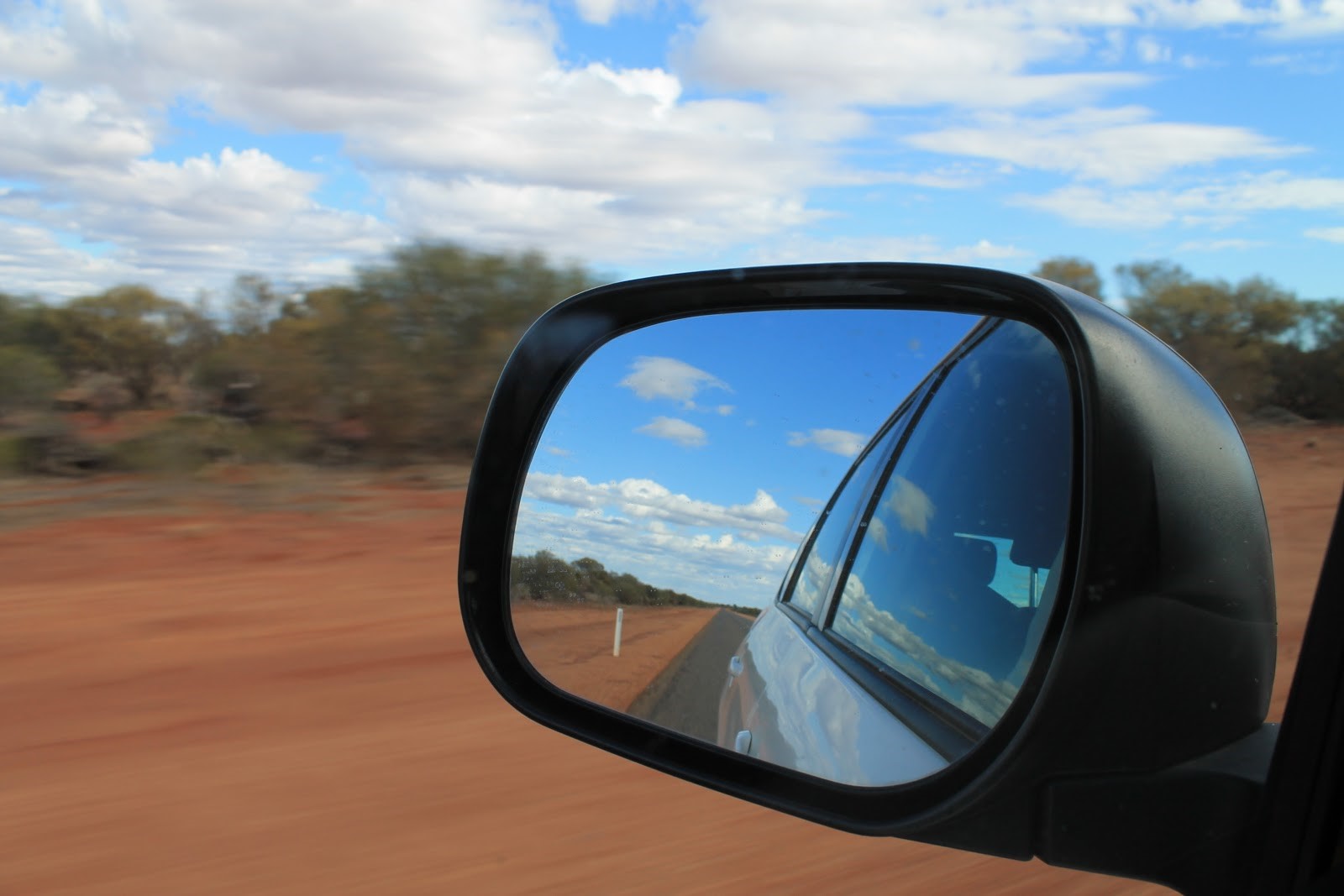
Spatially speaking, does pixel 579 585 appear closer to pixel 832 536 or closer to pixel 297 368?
pixel 832 536

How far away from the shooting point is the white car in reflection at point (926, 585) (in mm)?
1542

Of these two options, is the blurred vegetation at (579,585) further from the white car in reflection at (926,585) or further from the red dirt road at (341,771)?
the red dirt road at (341,771)

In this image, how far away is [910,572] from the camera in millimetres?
2039

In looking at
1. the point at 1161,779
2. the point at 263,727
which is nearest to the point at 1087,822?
the point at 1161,779

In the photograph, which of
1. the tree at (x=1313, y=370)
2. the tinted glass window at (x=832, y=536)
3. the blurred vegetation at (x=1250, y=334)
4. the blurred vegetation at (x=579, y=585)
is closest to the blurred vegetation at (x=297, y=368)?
the blurred vegetation at (x=1250, y=334)

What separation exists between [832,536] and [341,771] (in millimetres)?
3339

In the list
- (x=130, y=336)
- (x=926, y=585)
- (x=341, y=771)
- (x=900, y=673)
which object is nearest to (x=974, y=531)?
(x=926, y=585)

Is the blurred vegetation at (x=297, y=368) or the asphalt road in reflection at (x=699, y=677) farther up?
the blurred vegetation at (x=297, y=368)

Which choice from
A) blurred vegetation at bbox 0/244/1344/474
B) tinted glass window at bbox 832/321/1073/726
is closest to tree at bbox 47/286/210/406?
blurred vegetation at bbox 0/244/1344/474

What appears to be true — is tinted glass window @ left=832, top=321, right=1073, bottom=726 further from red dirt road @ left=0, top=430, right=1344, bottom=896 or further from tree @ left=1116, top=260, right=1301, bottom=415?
tree @ left=1116, top=260, right=1301, bottom=415

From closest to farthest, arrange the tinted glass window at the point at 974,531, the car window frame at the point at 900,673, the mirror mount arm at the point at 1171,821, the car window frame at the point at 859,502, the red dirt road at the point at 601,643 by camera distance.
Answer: the mirror mount arm at the point at 1171,821 < the tinted glass window at the point at 974,531 < the car window frame at the point at 900,673 < the car window frame at the point at 859,502 < the red dirt road at the point at 601,643

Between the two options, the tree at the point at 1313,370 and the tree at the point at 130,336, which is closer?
the tree at the point at 1313,370

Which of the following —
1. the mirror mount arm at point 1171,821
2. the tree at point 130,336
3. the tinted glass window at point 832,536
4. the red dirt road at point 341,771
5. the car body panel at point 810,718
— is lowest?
the red dirt road at point 341,771

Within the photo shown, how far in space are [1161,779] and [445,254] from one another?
15642 millimetres
